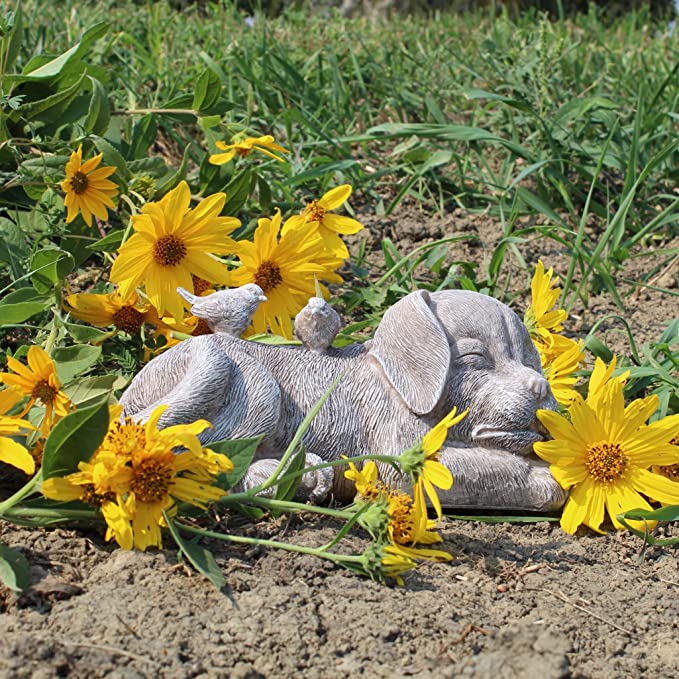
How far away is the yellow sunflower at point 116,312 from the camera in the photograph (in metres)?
2.33

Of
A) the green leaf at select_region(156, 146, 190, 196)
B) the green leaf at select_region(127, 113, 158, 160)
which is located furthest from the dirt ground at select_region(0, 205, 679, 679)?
the green leaf at select_region(127, 113, 158, 160)

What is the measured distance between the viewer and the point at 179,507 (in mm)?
1879

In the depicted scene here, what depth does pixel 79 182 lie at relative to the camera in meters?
2.42

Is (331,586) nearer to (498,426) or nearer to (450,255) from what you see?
(498,426)

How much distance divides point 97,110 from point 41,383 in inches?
42.2

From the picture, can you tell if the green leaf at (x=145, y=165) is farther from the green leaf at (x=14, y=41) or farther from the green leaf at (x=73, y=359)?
the green leaf at (x=73, y=359)

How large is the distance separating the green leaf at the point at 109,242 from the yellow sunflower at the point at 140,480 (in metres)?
0.76

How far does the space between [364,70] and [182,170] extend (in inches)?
84.6

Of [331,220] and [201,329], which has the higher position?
[331,220]

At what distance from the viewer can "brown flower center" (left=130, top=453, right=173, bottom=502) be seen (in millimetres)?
1732

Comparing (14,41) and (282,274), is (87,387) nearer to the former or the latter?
(282,274)

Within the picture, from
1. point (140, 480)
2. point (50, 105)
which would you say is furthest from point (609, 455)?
point (50, 105)

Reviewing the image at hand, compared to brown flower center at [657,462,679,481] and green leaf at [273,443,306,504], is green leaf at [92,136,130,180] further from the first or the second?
brown flower center at [657,462,679,481]

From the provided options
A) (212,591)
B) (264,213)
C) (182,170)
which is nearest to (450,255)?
(264,213)
